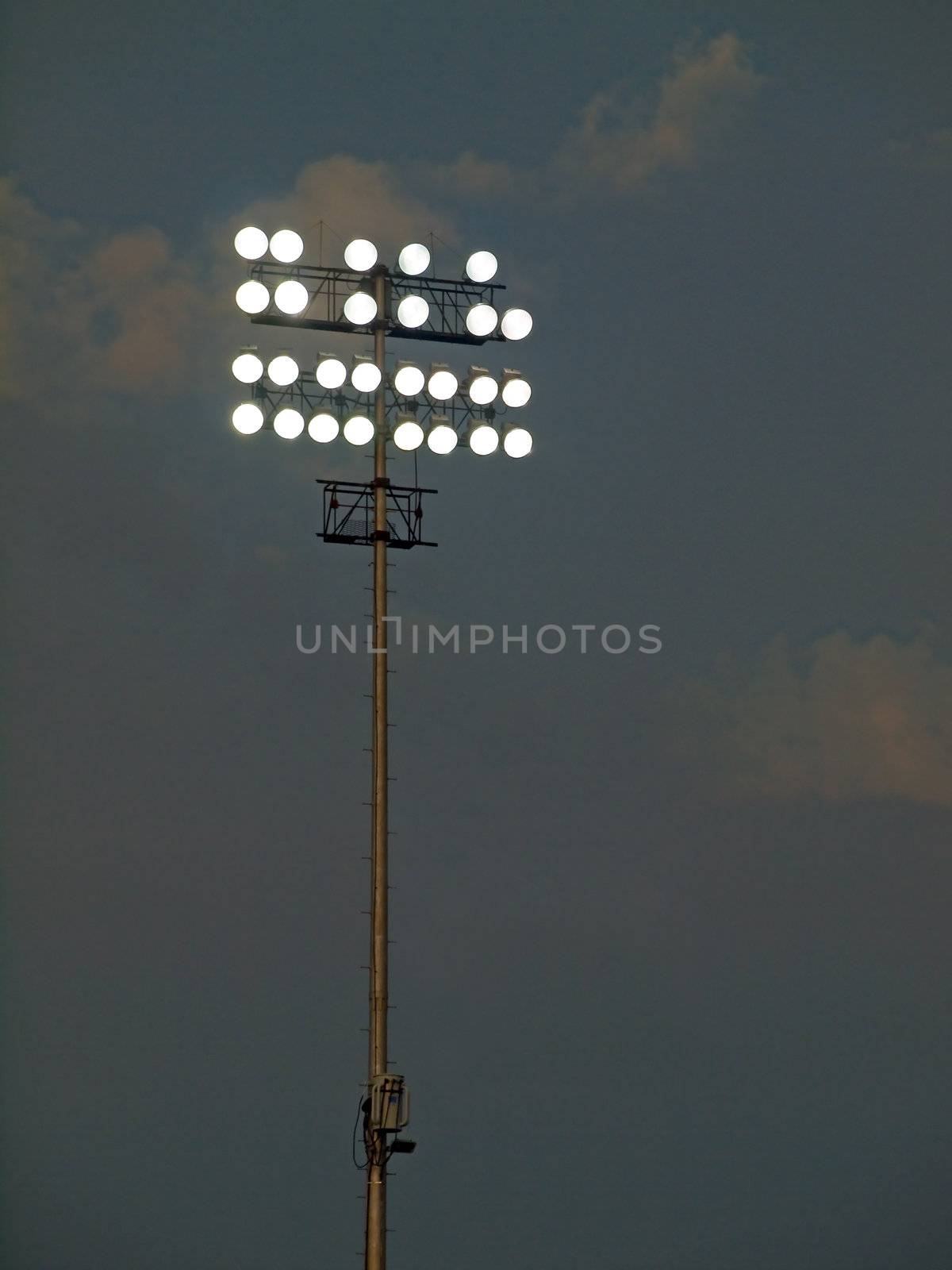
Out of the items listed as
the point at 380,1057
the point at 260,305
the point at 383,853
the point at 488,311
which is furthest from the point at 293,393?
the point at 380,1057

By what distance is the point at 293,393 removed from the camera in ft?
97.2

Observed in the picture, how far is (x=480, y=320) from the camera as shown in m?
30.7

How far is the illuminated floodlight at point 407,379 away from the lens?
30.0 meters

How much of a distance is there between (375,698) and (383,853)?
2265mm

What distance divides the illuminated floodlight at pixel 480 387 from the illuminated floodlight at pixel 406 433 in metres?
1.31

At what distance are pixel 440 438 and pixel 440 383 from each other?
33.4 inches

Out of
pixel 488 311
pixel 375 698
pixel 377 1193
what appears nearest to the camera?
pixel 377 1193

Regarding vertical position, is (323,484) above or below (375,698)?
above

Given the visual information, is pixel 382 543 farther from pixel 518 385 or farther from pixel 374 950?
pixel 374 950

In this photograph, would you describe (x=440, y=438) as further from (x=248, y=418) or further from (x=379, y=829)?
(x=379, y=829)

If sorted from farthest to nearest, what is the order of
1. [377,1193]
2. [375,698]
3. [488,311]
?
[488,311]
[375,698]
[377,1193]

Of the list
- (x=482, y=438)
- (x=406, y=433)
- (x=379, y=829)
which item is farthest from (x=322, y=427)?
(x=379, y=829)

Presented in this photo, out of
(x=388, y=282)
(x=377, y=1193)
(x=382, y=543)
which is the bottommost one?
(x=377, y=1193)

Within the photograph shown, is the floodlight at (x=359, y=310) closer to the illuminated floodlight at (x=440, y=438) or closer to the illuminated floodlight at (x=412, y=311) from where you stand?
the illuminated floodlight at (x=412, y=311)
